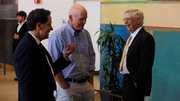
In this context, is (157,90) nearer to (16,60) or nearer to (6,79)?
(16,60)

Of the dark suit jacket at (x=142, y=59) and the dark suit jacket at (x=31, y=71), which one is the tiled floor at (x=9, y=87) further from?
the dark suit jacket at (x=31, y=71)

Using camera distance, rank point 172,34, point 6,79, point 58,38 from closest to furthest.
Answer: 1. point 58,38
2. point 172,34
3. point 6,79

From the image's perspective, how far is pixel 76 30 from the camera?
2945 millimetres

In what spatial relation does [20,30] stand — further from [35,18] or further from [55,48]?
[35,18]

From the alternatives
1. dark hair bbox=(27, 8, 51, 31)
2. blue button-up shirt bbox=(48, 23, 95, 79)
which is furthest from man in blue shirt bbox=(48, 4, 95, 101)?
dark hair bbox=(27, 8, 51, 31)

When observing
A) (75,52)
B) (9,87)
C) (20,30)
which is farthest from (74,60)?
(9,87)

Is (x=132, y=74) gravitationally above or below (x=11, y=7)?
below

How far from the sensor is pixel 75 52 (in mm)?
2900

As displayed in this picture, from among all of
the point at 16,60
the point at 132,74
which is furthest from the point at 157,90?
the point at 16,60

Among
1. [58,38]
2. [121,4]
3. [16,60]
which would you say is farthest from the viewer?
[121,4]

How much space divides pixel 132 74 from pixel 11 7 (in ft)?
20.1

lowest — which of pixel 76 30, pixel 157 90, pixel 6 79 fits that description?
pixel 6 79

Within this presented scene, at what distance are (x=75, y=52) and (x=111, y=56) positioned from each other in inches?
71.2

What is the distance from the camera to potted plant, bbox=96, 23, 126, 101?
462 cm
